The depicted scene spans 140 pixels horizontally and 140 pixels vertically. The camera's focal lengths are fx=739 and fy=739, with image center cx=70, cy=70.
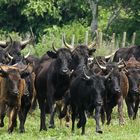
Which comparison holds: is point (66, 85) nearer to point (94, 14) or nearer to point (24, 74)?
point (24, 74)

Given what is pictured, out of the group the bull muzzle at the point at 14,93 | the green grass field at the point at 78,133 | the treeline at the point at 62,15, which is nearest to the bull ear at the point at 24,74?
the bull muzzle at the point at 14,93

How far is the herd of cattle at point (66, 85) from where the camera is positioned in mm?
18516

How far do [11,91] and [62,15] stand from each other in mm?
26904

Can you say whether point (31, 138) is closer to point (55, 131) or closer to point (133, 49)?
point (55, 131)

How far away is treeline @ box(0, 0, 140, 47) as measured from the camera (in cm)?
4316

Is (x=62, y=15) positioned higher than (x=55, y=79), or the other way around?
(x=62, y=15)

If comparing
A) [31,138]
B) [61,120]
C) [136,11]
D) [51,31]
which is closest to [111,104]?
[61,120]

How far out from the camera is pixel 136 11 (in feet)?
146

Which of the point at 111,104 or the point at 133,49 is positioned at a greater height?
the point at 133,49

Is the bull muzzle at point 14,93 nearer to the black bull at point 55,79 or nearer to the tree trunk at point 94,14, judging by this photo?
the black bull at point 55,79

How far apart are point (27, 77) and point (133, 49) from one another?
7550 mm

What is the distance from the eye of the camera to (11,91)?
1827 cm

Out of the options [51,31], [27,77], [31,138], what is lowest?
[31,138]

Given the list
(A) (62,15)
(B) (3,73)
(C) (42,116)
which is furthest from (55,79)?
(A) (62,15)
